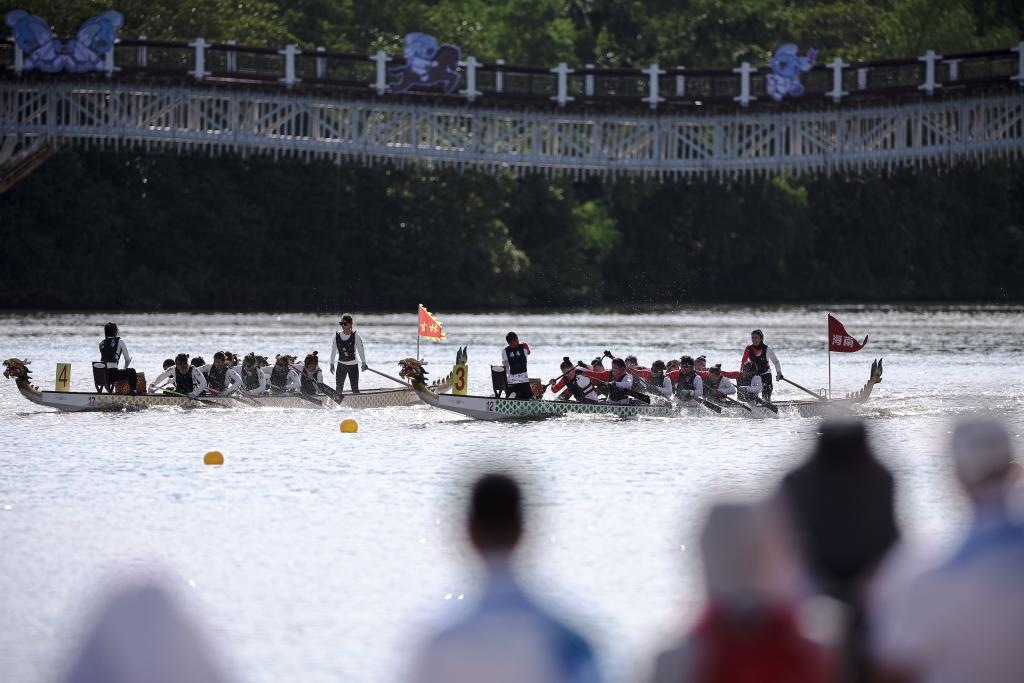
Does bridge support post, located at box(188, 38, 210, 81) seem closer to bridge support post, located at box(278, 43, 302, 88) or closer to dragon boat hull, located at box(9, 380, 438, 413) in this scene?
bridge support post, located at box(278, 43, 302, 88)

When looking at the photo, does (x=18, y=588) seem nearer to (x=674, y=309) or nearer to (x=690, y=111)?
(x=690, y=111)

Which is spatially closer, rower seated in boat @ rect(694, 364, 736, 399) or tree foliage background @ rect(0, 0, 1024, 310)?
rower seated in boat @ rect(694, 364, 736, 399)

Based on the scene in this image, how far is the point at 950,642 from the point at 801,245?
11548 cm

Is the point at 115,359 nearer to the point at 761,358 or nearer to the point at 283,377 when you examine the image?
the point at 283,377

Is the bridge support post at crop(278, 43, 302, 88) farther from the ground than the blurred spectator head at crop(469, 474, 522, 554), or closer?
farther from the ground

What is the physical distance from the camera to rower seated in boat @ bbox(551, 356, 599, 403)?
39500 mm

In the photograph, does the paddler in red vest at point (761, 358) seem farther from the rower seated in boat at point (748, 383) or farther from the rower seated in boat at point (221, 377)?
the rower seated in boat at point (221, 377)

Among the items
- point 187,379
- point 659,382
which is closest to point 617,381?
point 659,382

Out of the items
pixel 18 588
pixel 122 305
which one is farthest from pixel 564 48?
pixel 18 588

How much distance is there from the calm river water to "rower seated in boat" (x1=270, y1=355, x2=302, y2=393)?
702mm

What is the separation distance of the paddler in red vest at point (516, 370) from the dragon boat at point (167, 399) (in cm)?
185

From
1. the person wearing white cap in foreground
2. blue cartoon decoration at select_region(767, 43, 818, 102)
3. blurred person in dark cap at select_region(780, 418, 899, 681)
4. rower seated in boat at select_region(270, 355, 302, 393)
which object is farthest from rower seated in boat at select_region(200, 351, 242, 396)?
blue cartoon decoration at select_region(767, 43, 818, 102)

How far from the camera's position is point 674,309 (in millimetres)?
114438

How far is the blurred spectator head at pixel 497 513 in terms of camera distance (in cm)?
672
